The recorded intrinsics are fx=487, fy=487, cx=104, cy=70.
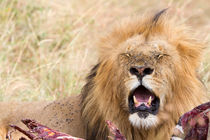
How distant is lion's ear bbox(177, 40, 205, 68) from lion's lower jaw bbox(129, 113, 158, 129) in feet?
1.47

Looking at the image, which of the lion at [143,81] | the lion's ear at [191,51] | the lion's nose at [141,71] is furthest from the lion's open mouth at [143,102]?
the lion's ear at [191,51]

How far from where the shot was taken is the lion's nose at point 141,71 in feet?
9.36

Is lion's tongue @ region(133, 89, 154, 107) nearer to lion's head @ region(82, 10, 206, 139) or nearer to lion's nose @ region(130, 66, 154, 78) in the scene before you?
lion's head @ region(82, 10, 206, 139)

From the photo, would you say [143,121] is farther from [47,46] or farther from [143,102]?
[47,46]

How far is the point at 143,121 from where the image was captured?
3.04 m

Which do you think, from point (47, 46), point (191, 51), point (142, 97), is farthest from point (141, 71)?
point (47, 46)

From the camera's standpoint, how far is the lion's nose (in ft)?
9.36

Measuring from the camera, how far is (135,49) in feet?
9.98

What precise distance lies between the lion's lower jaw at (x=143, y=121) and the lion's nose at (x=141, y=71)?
0.95 feet

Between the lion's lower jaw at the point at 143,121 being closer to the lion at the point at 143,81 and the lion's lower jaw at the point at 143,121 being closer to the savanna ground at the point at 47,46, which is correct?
the lion at the point at 143,81

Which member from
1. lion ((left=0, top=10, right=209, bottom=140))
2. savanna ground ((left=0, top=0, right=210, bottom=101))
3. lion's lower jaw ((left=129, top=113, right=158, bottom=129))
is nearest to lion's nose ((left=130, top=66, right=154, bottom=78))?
lion ((left=0, top=10, right=209, bottom=140))

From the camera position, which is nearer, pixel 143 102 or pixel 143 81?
pixel 143 81

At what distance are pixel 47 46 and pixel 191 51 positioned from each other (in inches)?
146

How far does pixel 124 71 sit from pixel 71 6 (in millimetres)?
4906
